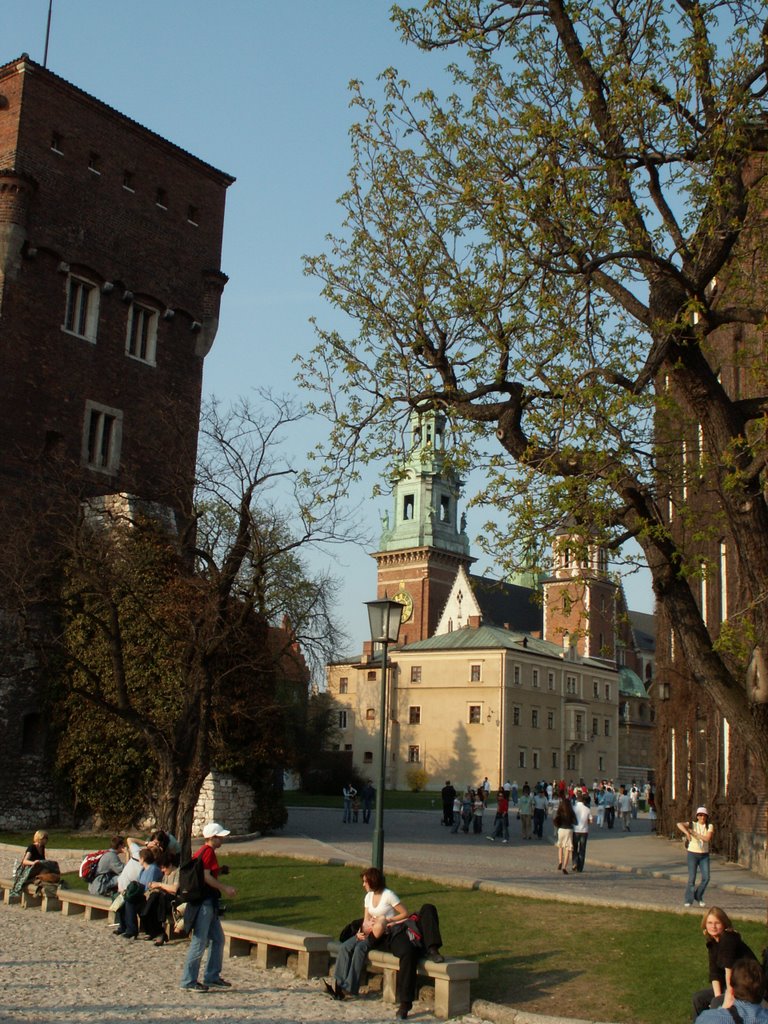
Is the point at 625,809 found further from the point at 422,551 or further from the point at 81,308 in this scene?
the point at 422,551

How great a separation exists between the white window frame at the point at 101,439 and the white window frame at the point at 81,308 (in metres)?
2.12

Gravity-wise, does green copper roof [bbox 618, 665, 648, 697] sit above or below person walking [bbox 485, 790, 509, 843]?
above

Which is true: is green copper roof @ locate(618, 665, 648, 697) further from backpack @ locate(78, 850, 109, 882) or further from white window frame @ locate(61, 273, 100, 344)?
backpack @ locate(78, 850, 109, 882)

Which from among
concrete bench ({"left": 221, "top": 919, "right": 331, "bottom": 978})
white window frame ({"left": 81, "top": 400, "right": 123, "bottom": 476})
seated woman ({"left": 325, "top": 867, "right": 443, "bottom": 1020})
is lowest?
concrete bench ({"left": 221, "top": 919, "right": 331, "bottom": 978})

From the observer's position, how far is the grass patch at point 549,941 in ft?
35.8

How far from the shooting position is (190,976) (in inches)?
455

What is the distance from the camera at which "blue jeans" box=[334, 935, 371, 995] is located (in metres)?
11.5

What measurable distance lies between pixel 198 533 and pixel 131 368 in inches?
500

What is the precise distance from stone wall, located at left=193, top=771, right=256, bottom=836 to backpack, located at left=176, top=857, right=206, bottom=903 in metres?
17.0

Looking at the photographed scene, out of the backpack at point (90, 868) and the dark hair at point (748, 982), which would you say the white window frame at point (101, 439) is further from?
the dark hair at point (748, 982)

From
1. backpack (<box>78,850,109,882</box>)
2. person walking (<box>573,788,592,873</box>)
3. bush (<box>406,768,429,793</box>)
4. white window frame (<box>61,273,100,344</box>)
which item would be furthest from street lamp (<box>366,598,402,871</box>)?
bush (<box>406,768,429,793</box>)

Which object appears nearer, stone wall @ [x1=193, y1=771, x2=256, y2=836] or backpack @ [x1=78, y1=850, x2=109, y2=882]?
backpack @ [x1=78, y1=850, x2=109, y2=882]

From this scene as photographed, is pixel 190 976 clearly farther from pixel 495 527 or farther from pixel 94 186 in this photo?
pixel 94 186

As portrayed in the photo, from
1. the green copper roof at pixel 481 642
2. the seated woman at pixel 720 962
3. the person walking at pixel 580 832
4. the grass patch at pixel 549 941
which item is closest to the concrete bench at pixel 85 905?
the grass patch at pixel 549 941
